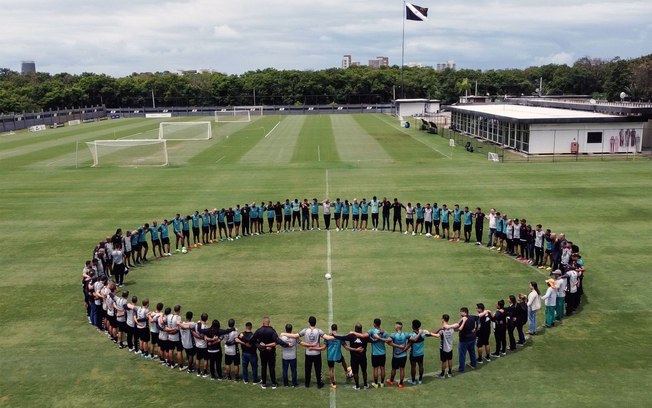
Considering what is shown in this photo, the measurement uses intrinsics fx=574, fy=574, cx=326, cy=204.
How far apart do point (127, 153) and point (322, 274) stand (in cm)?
3911

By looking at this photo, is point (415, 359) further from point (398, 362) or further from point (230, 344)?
point (230, 344)

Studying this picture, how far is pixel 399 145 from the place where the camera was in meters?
56.2

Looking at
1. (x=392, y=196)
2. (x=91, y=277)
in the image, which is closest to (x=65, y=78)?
(x=392, y=196)

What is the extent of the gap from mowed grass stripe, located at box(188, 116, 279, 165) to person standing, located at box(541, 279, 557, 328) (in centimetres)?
3453

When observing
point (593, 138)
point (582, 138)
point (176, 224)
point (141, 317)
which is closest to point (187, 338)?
point (141, 317)

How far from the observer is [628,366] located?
1332 centimetres

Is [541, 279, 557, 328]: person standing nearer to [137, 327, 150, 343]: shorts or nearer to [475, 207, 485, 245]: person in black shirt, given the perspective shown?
[475, 207, 485, 245]: person in black shirt

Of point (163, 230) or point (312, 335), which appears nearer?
point (312, 335)

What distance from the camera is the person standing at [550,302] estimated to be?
15.4m

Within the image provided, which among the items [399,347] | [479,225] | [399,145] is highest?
[399,145]

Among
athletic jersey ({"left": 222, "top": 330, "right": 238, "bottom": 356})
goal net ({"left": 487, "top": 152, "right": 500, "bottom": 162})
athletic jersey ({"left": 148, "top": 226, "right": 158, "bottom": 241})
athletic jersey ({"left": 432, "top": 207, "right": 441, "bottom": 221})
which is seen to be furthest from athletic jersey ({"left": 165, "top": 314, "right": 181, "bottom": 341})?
goal net ({"left": 487, "top": 152, "right": 500, "bottom": 162})

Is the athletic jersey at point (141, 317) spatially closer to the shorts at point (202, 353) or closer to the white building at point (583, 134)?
the shorts at point (202, 353)

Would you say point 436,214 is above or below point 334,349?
above

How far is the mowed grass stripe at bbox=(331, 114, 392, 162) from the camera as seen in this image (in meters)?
48.2
